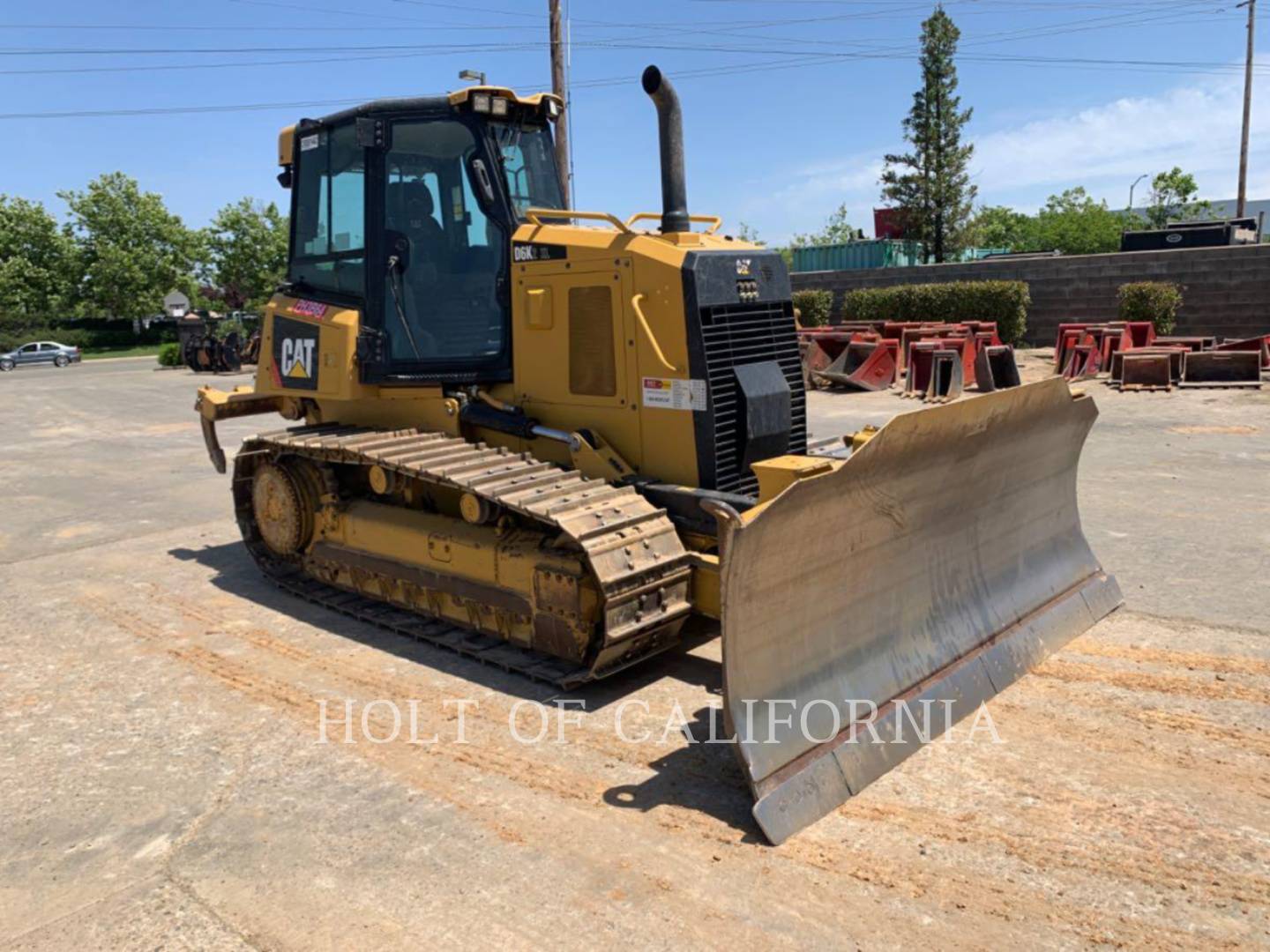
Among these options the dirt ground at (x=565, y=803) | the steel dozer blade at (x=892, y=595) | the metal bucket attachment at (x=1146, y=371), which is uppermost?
the metal bucket attachment at (x=1146, y=371)

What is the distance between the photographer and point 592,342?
18.7 feet

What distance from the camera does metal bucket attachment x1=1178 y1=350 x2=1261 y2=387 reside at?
626 inches

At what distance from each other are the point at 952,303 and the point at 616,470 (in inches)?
734

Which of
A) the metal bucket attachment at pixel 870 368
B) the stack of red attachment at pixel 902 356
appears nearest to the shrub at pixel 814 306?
the stack of red attachment at pixel 902 356

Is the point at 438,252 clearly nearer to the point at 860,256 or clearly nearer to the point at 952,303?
the point at 952,303

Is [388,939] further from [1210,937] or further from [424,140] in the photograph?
[424,140]

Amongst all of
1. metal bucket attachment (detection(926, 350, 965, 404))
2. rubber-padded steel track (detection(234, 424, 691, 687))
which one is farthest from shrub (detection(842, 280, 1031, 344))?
rubber-padded steel track (detection(234, 424, 691, 687))

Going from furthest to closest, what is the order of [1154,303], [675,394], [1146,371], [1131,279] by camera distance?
[1131,279], [1154,303], [1146,371], [675,394]

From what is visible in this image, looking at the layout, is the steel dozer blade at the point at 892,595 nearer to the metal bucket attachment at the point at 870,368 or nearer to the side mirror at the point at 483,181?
the side mirror at the point at 483,181

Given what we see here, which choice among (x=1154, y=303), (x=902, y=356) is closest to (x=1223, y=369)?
(x=1154, y=303)

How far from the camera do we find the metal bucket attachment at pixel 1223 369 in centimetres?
1591

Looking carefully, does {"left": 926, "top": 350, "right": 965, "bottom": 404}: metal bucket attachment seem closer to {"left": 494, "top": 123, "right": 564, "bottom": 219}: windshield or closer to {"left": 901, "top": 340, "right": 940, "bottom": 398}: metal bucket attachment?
{"left": 901, "top": 340, "right": 940, "bottom": 398}: metal bucket attachment

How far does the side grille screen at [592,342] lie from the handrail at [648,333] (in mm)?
177

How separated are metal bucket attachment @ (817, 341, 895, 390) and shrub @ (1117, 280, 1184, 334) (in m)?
5.83
